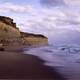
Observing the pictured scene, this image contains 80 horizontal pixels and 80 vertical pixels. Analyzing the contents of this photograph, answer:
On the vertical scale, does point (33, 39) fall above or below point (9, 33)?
below

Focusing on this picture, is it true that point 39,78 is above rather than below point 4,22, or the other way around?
below

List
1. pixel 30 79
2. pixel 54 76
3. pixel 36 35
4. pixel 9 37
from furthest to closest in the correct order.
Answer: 1. pixel 36 35
2. pixel 9 37
3. pixel 54 76
4. pixel 30 79

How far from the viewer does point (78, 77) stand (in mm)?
11586

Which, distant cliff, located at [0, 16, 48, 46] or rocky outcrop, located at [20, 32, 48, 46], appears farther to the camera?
rocky outcrop, located at [20, 32, 48, 46]

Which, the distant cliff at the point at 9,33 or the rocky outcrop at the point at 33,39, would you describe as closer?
the distant cliff at the point at 9,33

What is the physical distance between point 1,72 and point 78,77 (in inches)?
153

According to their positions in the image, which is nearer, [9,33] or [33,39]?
[9,33]

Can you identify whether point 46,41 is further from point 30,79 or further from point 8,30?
point 30,79

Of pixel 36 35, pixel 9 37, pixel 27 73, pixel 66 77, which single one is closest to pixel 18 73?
pixel 27 73

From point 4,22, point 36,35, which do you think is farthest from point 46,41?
A: point 4,22

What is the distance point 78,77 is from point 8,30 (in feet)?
169

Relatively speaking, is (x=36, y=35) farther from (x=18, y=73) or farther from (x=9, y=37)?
(x=18, y=73)

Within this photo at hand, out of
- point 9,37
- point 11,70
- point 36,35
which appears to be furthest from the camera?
point 36,35

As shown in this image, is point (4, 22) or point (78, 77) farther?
point (4, 22)
